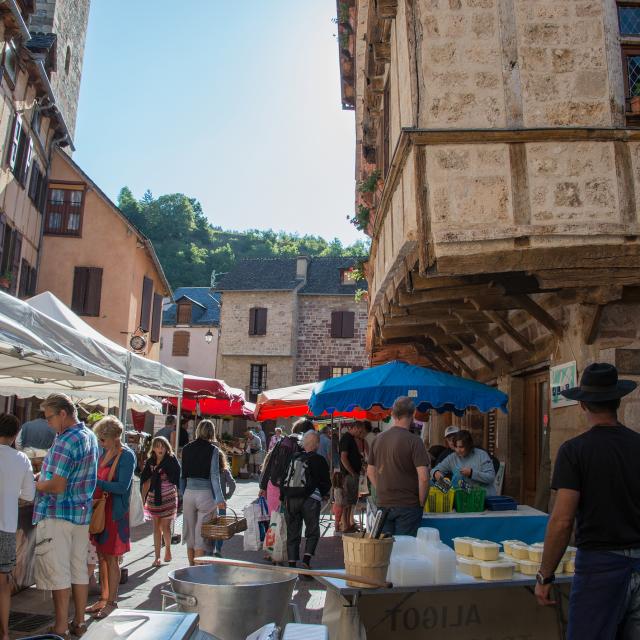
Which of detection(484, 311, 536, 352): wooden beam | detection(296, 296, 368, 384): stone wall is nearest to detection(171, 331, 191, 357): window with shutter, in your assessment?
detection(296, 296, 368, 384): stone wall

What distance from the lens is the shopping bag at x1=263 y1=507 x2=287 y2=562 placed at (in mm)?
8336

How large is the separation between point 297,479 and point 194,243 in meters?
Answer: 63.5

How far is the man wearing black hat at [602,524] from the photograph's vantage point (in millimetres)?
3203

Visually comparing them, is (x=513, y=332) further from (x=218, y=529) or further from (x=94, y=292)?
(x=94, y=292)

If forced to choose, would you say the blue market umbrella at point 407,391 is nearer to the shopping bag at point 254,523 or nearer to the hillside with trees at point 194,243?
the shopping bag at point 254,523

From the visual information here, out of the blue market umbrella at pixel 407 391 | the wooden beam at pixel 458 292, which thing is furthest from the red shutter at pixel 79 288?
the wooden beam at pixel 458 292

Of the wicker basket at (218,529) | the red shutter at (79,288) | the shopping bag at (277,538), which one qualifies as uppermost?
the red shutter at (79,288)

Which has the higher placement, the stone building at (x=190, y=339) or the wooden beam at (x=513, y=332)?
the stone building at (x=190, y=339)

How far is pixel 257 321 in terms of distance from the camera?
38.2 meters

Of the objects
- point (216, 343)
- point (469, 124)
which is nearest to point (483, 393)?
point (469, 124)

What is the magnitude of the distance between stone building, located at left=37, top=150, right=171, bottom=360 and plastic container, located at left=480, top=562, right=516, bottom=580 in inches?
763

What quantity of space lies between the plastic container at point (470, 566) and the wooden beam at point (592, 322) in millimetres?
3184

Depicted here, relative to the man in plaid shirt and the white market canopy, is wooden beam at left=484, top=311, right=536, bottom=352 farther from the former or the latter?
the man in plaid shirt

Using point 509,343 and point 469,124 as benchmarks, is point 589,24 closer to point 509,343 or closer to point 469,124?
point 469,124
